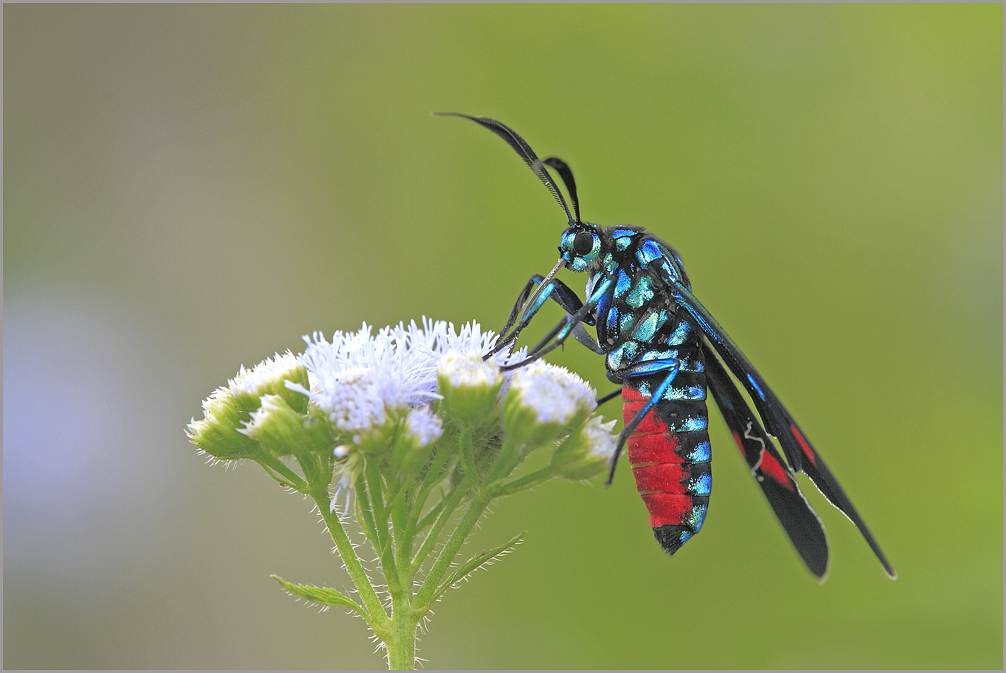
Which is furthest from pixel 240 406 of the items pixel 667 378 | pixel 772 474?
pixel 772 474

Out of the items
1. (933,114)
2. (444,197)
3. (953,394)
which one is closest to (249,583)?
(444,197)

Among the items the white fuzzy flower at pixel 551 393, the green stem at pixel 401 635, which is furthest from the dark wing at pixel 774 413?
the green stem at pixel 401 635

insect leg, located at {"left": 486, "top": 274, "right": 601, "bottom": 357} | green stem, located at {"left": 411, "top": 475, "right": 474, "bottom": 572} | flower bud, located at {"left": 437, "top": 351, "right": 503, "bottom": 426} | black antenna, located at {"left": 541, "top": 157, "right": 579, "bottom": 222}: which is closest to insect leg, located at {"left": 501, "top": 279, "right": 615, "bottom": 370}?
insect leg, located at {"left": 486, "top": 274, "right": 601, "bottom": 357}

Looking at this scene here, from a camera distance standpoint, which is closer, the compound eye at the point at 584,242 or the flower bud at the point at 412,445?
the flower bud at the point at 412,445

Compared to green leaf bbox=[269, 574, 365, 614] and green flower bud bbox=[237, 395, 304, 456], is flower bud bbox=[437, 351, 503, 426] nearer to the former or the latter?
green flower bud bbox=[237, 395, 304, 456]

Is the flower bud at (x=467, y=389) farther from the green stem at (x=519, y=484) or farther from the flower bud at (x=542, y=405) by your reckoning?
the green stem at (x=519, y=484)

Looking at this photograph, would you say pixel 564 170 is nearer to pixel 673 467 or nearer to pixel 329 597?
pixel 673 467
